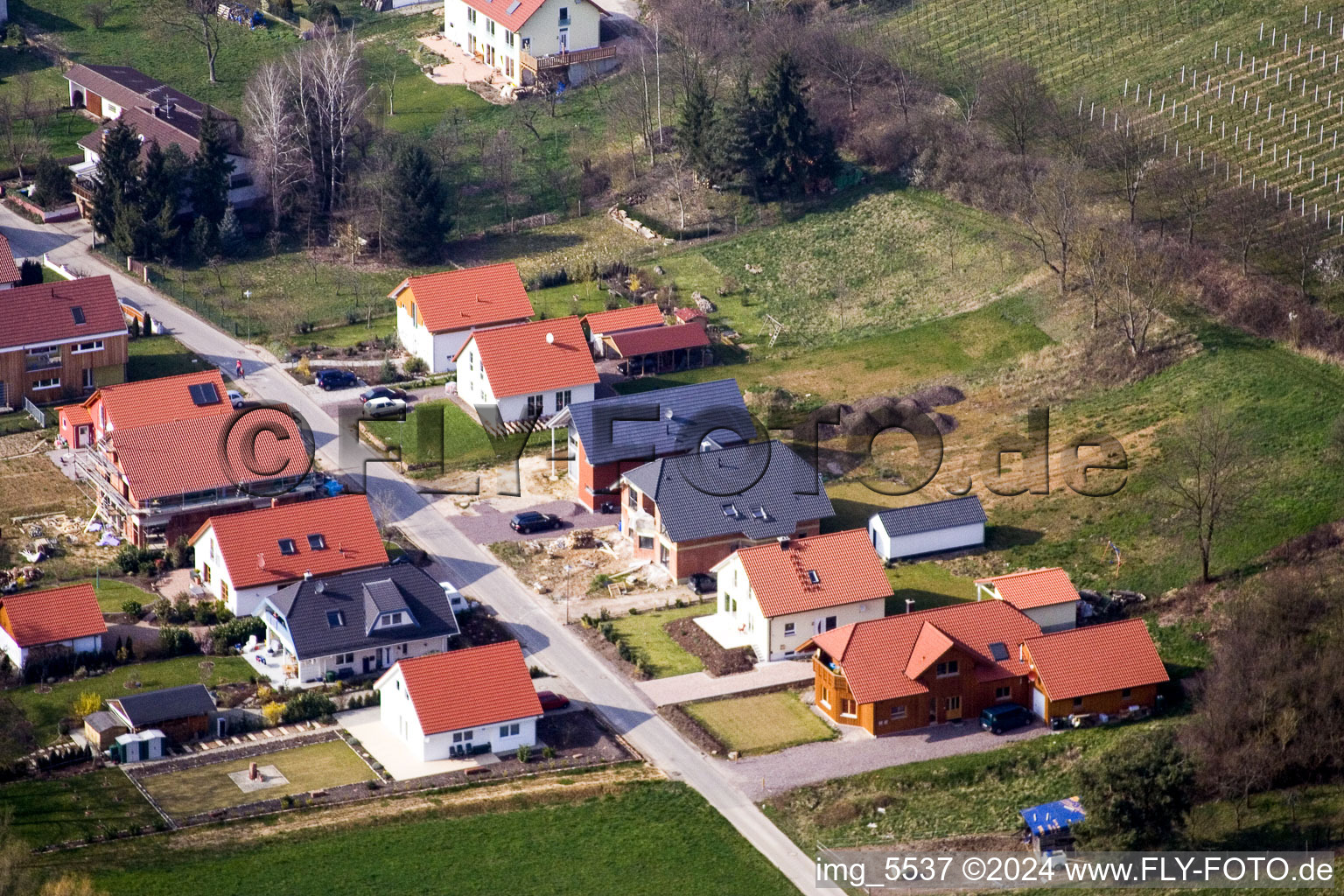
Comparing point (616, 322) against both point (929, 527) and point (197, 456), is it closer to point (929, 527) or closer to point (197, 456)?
point (929, 527)

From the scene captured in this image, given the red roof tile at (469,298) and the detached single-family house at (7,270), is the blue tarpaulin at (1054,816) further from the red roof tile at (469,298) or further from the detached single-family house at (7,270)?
the detached single-family house at (7,270)

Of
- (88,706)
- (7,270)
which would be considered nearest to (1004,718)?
(88,706)

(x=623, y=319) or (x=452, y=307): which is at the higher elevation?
(x=452, y=307)

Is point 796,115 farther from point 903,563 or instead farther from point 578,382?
point 903,563

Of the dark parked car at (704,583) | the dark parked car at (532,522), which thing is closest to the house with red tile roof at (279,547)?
the dark parked car at (532,522)

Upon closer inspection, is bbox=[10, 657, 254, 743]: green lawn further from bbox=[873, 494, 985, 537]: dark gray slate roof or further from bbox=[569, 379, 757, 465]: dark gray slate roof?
bbox=[873, 494, 985, 537]: dark gray slate roof

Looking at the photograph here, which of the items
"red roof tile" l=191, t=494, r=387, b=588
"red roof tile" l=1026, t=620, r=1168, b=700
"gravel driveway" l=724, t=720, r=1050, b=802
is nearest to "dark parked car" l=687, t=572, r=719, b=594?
"gravel driveway" l=724, t=720, r=1050, b=802
